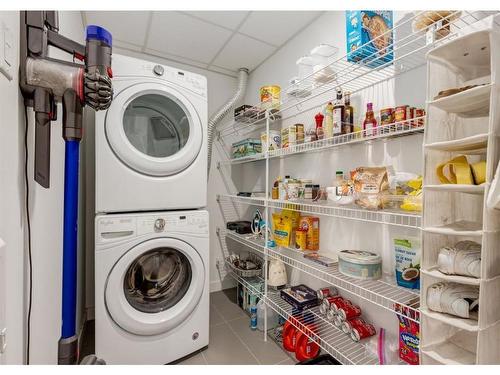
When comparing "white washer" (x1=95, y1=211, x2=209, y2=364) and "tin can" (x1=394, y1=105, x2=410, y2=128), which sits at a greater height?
"tin can" (x1=394, y1=105, x2=410, y2=128)

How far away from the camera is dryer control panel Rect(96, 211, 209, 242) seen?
132 centimetres

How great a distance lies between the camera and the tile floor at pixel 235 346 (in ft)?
5.05

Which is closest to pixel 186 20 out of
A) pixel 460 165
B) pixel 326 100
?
pixel 326 100

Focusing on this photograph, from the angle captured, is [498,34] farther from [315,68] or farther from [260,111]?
[260,111]

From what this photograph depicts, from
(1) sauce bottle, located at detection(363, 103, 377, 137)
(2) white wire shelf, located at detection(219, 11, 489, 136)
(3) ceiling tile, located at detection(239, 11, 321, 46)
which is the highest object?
(3) ceiling tile, located at detection(239, 11, 321, 46)

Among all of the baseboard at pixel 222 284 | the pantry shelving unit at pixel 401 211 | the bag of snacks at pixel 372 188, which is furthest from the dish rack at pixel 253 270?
the bag of snacks at pixel 372 188

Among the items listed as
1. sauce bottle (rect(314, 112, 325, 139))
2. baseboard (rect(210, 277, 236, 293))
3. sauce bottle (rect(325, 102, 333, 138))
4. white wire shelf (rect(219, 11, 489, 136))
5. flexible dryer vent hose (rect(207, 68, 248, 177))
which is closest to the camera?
white wire shelf (rect(219, 11, 489, 136))

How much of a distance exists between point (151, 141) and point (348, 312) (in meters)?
1.53

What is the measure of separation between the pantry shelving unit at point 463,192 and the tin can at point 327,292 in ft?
Answer: 2.31

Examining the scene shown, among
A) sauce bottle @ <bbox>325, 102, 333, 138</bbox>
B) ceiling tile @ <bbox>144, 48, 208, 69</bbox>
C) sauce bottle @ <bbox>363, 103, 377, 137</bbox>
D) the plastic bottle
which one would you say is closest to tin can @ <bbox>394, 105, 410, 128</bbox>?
sauce bottle @ <bbox>363, 103, 377, 137</bbox>

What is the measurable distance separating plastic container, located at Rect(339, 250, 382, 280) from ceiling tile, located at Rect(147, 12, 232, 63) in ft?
5.82

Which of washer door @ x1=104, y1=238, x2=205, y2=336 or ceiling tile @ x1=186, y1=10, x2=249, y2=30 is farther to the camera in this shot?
ceiling tile @ x1=186, y1=10, x2=249, y2=30

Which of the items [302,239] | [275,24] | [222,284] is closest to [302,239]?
[302,239]

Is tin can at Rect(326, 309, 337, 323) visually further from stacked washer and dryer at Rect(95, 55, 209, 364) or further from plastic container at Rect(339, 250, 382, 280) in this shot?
stacked washer and dryer at Rect(95, 55, 209, 364)
